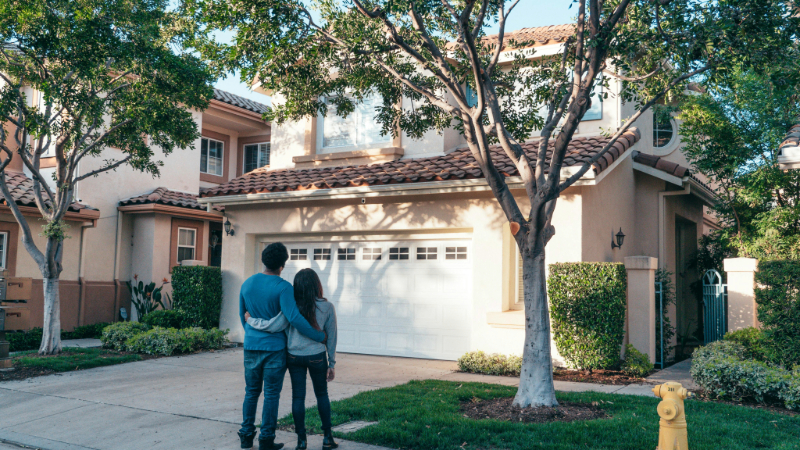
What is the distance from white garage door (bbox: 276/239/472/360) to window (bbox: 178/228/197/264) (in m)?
6.62

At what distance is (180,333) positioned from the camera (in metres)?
12.1

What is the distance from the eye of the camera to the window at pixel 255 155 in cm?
2186

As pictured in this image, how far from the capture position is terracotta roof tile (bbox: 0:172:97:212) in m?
14.3

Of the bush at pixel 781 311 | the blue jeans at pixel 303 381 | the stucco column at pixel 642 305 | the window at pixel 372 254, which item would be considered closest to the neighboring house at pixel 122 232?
the window at pixel 372 254

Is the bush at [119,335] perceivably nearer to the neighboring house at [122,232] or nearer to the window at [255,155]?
the neighboring house at [122,232]

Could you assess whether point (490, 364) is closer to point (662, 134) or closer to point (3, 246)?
point (662, 134)

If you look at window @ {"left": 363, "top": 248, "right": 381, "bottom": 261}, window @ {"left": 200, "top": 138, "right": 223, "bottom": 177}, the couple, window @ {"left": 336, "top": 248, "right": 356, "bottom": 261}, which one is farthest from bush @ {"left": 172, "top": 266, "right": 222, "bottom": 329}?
the couple

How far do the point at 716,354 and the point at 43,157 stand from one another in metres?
16.8

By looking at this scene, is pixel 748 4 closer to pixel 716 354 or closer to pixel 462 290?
pixel 716 354

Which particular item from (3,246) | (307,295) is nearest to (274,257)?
(307,295)

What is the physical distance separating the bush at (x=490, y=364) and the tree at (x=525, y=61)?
9.52 ft

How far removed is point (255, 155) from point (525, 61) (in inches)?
566

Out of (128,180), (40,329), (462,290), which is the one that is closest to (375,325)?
(462,290)

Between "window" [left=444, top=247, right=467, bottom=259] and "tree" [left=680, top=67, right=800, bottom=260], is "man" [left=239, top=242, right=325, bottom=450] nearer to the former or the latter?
"window" [left=444, top=247, right=467, bottom=259]
